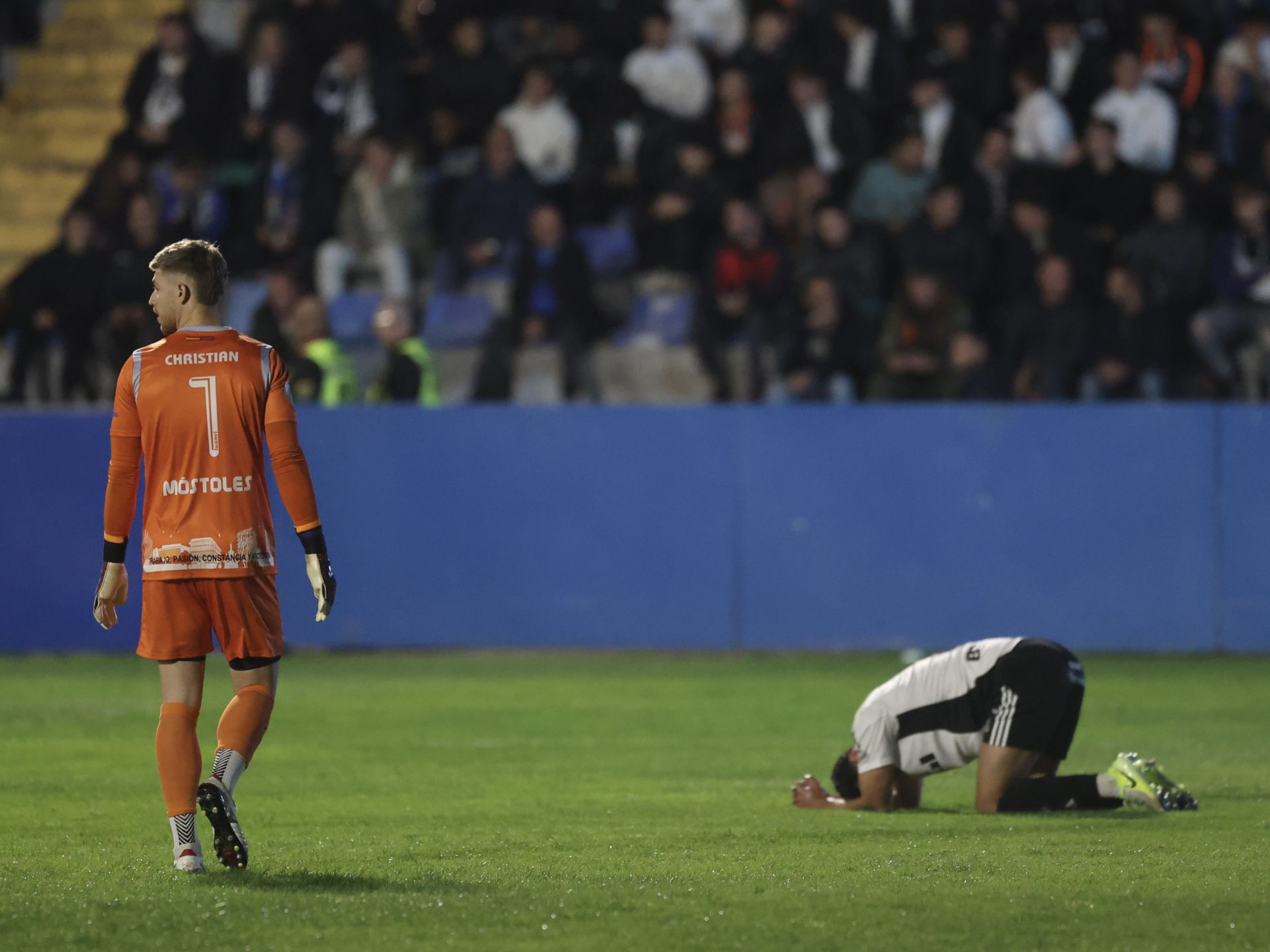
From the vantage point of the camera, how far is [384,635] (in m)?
14.3

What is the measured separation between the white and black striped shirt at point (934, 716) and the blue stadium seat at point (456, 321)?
9.55 meters

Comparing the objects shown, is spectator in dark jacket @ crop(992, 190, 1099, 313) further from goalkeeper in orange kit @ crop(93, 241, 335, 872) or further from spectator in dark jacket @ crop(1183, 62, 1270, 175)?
goalkeeper in orange kit @ crop(93, 241, 335, 872)

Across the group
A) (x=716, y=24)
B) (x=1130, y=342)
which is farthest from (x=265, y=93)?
(x=1130, y=342)

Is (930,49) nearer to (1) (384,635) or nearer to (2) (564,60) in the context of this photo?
(2) (564,60)

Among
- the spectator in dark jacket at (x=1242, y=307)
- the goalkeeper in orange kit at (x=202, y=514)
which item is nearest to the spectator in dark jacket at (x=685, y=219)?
the spectator in dark jacket at (x=1242, y=307)

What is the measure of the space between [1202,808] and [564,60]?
12.4 meters

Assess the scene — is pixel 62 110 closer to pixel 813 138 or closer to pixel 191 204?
pixel 191 204

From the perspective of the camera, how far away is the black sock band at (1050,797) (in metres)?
7.59

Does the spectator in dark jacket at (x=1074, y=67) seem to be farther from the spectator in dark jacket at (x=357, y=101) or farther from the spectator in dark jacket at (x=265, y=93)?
the spectator in dark jacket at (x=265, y=93)

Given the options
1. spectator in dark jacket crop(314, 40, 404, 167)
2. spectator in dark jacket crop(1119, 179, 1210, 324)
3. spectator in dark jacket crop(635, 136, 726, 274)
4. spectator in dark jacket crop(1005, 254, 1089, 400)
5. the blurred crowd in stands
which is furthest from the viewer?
spectator in dark jacket crop(314, 40, 404, 167)

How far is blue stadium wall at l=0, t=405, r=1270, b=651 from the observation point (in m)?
14.0

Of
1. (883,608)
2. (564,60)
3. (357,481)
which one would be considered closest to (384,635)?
(357,481)

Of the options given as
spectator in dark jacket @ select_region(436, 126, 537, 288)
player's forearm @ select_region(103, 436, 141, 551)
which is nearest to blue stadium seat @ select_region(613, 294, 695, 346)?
spectator in dark jacket @ select_region(436, 126, 537, 288)

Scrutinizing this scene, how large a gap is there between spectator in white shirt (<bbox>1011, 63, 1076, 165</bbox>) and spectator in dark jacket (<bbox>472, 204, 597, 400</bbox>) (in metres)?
3.98
